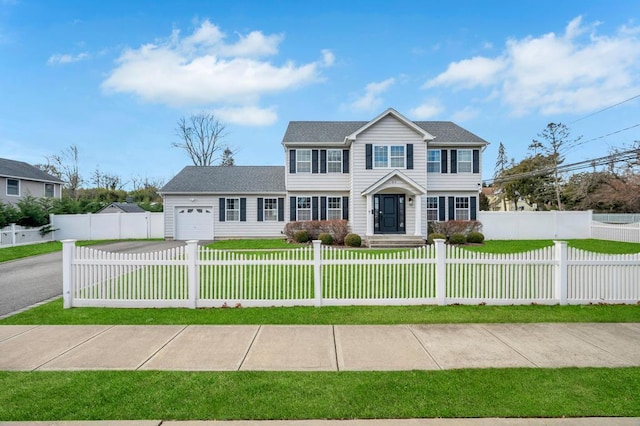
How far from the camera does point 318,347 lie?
4.69m

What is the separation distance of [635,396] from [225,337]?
190 inches

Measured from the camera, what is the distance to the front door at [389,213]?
18594 mm

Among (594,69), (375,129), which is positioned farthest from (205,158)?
(594,69)

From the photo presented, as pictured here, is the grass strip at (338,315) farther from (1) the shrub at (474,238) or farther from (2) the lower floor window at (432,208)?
(2) the lower floor window at (432,208)

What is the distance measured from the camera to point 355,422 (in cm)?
298

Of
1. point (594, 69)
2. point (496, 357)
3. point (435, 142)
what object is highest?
point (594, 69)

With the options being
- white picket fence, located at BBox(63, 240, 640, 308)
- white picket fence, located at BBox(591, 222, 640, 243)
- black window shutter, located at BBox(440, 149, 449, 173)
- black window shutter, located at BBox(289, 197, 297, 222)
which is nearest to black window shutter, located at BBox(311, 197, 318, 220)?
black window shutter, located at BBox(289, 197, 297, 222)

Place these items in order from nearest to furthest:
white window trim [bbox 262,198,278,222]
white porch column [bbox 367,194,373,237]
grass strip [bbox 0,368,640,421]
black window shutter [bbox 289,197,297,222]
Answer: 1. grass strip [bbox 0,368,640,421]
2. white porch column [bbox 367,194,373,237]
3. black window shutter [bbox 289,197,297,222]
4. white window trim [bbox 262,198,278,222]

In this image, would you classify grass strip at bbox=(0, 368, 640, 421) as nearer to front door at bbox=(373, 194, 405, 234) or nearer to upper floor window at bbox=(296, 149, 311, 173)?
Result: front door at bbox=(373, 194, 405, 234)

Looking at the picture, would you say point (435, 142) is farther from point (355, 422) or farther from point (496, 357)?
point (355, 422)

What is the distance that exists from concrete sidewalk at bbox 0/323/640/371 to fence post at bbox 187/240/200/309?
1057mm

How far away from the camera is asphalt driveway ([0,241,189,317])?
733 cm

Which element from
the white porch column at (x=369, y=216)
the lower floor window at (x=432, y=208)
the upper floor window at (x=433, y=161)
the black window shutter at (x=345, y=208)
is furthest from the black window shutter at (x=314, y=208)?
the upper floor window at (x=433, y=161)

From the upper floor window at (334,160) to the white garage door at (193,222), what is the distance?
7853 mm
